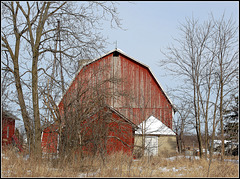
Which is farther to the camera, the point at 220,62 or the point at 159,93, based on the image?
the point at 159,93

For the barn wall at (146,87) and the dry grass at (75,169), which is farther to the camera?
the barn wall at (146,87)

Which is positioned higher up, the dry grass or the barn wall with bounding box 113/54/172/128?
the barn wall with bounding box 113/54/172/128

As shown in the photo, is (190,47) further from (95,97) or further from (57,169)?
(57,169)

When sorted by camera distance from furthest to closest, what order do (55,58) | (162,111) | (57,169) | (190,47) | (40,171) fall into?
1. (162,111)
2. (190,47)
3. (55,58)
4. (57,169)
5. (40,171)

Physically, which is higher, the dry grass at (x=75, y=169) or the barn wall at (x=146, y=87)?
the barn wall at (x=146, y=87)

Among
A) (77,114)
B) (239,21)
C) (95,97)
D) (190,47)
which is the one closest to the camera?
(77,114)

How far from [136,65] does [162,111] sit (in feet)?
12.4

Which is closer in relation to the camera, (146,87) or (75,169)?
(75,169)

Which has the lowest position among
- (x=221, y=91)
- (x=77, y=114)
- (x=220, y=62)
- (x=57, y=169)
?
(x=57, y=169)

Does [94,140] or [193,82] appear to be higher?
A: [193,82]

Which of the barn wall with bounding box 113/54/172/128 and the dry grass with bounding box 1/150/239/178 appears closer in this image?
the dry grass with bounding box 1/150/239/178

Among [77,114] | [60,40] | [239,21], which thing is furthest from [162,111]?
[77,114]

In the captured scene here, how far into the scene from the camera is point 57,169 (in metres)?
9.27

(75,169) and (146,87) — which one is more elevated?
(146,87)
